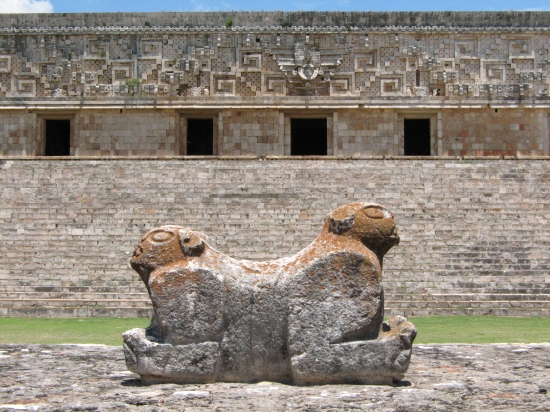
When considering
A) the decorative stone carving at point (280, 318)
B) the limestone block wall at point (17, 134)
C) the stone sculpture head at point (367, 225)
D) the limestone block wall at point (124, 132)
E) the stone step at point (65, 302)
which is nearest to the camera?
the decorative stone carving at point (280, 318)

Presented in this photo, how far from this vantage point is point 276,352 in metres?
4.95

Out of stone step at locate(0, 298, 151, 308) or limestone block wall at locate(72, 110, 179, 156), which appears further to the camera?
→ limestone block wall at locate(72, 110, 179, 156)

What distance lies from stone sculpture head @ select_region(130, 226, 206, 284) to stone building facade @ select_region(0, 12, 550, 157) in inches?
603

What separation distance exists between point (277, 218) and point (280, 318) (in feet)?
29.2

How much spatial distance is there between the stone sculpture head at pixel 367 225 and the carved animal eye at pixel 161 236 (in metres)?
0.99

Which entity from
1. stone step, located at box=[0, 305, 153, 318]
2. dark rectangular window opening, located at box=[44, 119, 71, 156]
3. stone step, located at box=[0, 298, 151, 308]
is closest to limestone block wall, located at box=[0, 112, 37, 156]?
dark rectangular window opening, located at box=[44, 119, 71, 156]

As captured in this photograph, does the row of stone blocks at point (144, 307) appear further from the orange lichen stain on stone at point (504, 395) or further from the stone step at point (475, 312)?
the orange lichen stain on stone at point (504, 395)

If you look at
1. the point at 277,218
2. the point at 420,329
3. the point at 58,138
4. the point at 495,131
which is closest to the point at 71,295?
the point at 277,218

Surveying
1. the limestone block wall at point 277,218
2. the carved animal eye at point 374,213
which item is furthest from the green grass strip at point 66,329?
the carved animal eye at point 374,213

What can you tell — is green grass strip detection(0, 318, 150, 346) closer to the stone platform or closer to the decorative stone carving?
the stone platform

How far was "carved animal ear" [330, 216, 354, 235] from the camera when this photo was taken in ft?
16.4

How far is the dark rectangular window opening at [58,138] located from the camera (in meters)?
21.2

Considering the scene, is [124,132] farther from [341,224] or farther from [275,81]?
[341,224]

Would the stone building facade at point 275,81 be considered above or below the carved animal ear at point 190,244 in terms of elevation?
above
